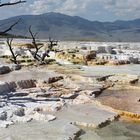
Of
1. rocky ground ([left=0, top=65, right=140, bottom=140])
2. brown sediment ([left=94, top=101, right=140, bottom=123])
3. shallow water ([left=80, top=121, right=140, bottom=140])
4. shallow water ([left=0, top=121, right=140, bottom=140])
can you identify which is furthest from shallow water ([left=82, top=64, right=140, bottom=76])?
shallow water ([left=0, top=121, right=140, bottom=140])

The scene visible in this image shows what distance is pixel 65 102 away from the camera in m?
13.5

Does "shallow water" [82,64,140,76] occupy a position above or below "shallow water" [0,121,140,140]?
below

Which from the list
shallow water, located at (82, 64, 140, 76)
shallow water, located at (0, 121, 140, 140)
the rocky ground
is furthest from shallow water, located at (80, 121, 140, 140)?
shallow water, located at (82, 64, 140, 76)

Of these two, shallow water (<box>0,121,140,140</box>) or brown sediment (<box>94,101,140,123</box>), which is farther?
brown sediment (<box>94,101,140,123</box>)

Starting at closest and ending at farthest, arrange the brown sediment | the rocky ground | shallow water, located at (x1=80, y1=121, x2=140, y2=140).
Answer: shallow water, located at (x1=80, y1=121, x2=140, y2=140), the rocky ground, the brown sediment

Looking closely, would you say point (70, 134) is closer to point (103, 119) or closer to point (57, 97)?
point (103, 119)

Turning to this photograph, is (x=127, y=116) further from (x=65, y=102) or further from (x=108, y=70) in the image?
(x=108, y=70)

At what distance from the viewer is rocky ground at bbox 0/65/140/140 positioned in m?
11.0

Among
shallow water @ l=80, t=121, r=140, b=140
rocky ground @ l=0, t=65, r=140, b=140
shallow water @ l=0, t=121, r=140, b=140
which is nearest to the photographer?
shallow water @ l=0, t=121, r=140, b=140

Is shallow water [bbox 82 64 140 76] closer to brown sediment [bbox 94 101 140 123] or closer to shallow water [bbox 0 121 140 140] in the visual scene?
brown sediment [bbox 94 101 140 123]

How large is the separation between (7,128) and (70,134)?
58.7 inches

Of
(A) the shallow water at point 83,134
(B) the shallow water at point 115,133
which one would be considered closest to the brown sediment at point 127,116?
(B) the shallow water at point 115,133

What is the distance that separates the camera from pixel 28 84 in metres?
17.3

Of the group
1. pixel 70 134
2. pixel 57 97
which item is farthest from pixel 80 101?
pixel 70 134
